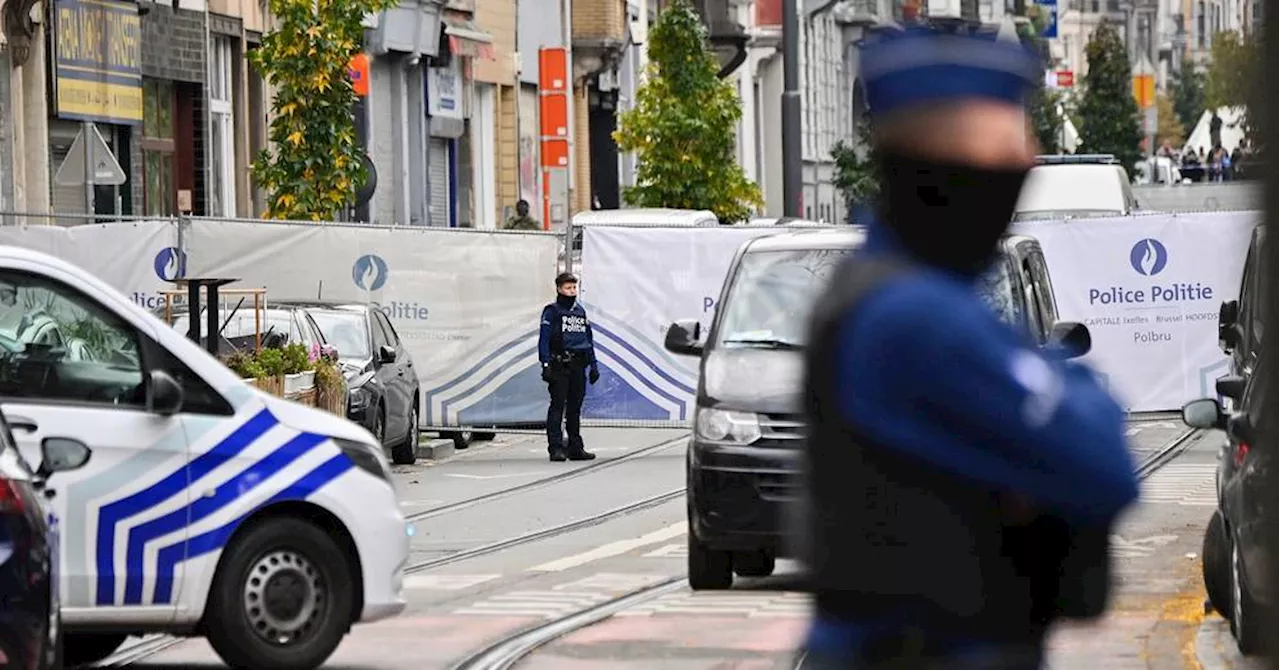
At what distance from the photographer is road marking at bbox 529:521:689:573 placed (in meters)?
16.1

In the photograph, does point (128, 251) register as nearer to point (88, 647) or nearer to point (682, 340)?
point (682, 340)

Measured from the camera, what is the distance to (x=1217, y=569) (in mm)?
12312

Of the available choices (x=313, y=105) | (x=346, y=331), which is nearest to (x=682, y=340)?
(x=346, y=331)

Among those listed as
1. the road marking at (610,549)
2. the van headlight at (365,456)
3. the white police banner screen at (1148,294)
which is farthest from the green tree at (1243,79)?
the white police banner screen at (1148,294)

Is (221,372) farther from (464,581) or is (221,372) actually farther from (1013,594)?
(1013,594)

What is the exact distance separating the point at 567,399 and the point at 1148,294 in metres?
6.27

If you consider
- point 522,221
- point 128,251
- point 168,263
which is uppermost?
point 522,221

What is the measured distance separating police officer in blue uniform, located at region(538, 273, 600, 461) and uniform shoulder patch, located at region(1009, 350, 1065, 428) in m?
21.6

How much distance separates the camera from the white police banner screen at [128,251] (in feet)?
86.0

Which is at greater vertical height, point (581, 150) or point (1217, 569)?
point (581, 150)

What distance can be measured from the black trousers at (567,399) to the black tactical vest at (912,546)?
21.6 metres

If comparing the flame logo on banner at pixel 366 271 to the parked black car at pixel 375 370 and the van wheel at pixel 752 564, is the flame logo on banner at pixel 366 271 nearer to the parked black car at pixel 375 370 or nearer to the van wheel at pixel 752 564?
the parked black car at pixel 375 370

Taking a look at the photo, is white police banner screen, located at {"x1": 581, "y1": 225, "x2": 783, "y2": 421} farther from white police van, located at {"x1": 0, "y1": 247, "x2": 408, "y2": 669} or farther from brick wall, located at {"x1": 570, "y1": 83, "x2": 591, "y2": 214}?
brick wall, located at {"x1": 570, "y1": 83, "x2": 591, "y2": 214}

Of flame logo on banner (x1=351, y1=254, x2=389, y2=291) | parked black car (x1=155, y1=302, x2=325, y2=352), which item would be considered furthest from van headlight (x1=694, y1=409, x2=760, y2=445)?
flame logo on banner (x1=351, y1=254, x2=389, y2=291)
